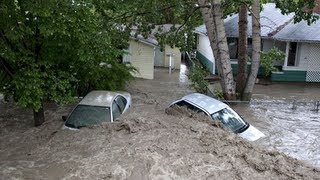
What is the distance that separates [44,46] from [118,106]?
289cm

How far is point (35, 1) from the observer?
10688 mm

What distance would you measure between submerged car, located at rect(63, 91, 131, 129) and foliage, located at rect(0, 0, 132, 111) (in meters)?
0.57

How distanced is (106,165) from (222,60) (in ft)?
33.3

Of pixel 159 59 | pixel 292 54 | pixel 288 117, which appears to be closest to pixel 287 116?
pixel 288 117

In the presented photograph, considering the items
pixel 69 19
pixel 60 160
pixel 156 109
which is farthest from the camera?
pixel 156 109

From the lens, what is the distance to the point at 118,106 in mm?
12977

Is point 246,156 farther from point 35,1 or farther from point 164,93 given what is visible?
point 164,93

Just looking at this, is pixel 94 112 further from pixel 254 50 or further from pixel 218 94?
pixel 254 50

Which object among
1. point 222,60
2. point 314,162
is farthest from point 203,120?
point 222,60

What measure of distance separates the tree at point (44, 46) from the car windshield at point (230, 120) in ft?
12.9

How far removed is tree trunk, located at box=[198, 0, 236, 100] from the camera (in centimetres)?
1788

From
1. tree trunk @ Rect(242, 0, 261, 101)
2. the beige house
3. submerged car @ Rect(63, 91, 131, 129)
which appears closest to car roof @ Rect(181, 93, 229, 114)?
submerged car @ Rect(63, 91, 131, 129)

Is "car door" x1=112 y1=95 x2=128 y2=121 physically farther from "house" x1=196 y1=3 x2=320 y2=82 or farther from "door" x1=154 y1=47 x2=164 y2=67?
"door" x1=154 y1=47 x2=164 y2=67

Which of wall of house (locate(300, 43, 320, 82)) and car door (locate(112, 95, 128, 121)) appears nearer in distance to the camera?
car door (locate(112, 95, 128, 121))
